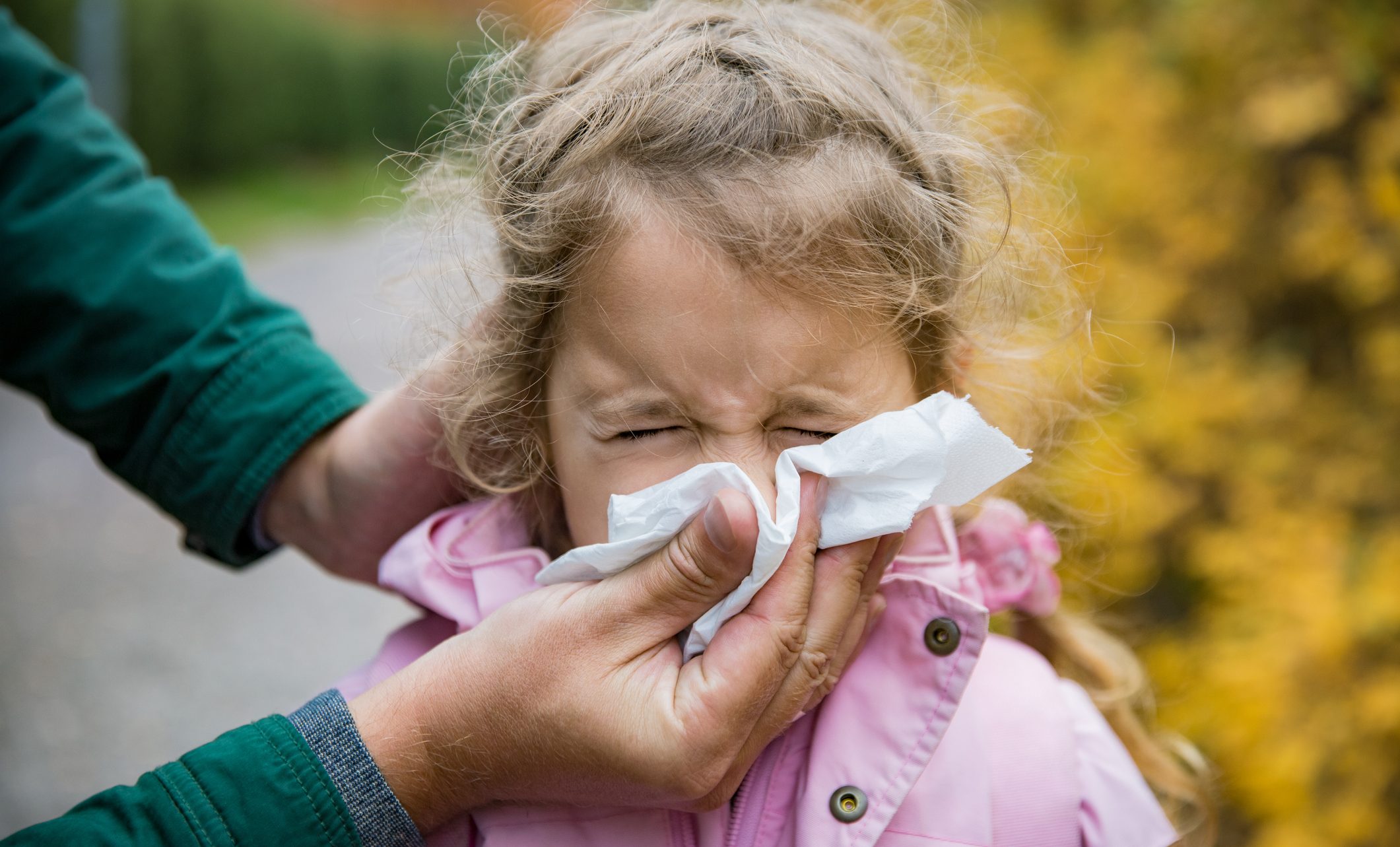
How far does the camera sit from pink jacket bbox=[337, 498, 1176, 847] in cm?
156

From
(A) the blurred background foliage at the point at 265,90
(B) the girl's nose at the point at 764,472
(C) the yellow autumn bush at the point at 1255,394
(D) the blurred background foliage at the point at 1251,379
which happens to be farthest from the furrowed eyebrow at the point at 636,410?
(A) the blurred background foliage at the point at 265,90

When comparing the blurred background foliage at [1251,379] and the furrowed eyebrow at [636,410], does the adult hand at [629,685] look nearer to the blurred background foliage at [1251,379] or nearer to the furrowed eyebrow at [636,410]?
the furrowed eyebrow at [636,410]

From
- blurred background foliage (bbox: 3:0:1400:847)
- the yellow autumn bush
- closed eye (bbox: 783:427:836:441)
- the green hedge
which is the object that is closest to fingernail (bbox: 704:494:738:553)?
closed eye (bbox: 783:427:836:441)

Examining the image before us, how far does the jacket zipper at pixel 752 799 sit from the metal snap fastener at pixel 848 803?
12 centimetres

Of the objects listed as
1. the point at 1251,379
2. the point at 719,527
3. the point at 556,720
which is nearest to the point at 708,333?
the point at 719,527

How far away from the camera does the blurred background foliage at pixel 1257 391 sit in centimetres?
273

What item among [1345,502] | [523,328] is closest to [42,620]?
[523,328]

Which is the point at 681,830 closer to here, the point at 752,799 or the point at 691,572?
the point at 752,799

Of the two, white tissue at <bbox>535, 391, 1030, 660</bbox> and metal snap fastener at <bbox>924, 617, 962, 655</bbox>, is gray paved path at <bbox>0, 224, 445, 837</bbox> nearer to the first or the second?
white tissue at <bbox>535, 391, 1030, 660</bbox>

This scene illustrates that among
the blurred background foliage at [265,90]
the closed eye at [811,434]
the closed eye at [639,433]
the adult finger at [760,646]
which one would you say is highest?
the closed eye at [639,433]

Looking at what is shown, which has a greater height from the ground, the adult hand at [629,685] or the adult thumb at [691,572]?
the adult thumb at [691,572]

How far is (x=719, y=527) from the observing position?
134cm

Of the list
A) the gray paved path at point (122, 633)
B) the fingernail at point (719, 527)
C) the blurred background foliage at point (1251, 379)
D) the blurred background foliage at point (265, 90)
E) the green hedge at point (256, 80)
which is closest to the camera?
the fingernail at point (719, 527)

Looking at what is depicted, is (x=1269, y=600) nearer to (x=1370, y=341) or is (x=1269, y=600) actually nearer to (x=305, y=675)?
(x=1370, y=341)
